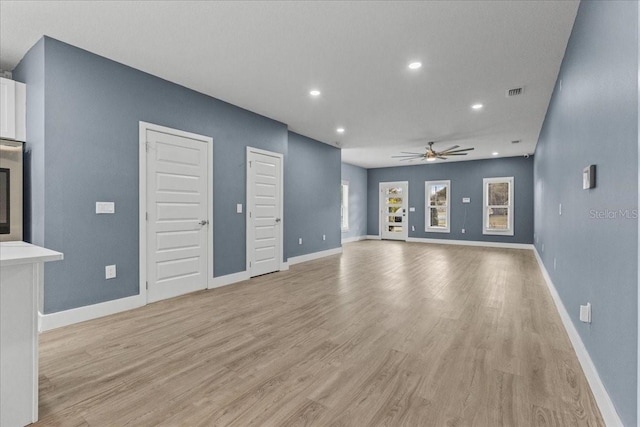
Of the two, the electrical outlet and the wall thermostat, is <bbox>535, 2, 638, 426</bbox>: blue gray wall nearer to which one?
the wall thermostat

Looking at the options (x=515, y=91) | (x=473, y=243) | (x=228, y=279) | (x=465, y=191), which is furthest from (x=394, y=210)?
(x=228, y=279)

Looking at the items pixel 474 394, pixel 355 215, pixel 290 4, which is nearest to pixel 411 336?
pixel 474 394

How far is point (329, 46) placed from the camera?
3141 millimetres

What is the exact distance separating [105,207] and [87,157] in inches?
21.2

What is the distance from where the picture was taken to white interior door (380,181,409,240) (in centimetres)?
1112

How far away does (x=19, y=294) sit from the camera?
1615mm

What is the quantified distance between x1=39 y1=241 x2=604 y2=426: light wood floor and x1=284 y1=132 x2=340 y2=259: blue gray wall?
2664 mm

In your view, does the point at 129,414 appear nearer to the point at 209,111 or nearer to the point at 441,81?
the point at 209,111

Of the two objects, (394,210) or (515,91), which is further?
(394,210)

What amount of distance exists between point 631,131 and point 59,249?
4.29 meters

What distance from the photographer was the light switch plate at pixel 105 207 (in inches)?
132

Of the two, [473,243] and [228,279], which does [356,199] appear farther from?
[228,279]

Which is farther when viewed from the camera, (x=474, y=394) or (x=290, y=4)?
(x=290, y=4)

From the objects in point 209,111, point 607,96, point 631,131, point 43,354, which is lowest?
point 43,354
